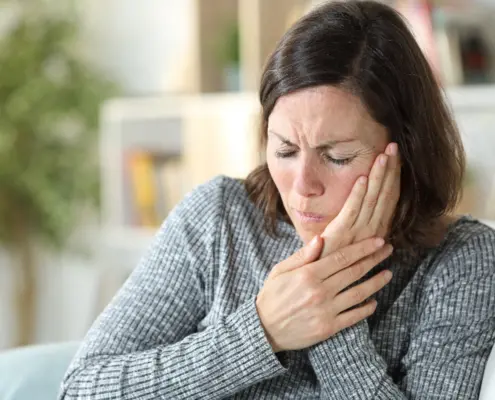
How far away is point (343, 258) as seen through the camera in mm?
1176

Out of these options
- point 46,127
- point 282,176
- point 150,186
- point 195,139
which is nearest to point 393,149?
point 282,176

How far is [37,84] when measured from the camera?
3256 mm

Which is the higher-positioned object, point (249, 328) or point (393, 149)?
point (393, 149)

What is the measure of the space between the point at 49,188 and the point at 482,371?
2.44 m

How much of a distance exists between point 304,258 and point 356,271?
0.26 ft

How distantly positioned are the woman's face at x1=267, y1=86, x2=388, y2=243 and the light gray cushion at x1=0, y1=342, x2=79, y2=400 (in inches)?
19.4

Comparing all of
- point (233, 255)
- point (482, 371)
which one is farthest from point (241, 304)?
point (482, 371)

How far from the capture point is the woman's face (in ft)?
3.73

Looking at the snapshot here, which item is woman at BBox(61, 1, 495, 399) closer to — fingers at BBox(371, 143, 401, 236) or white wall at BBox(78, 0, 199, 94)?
fingers at BBox(371, 143, 401, 236)

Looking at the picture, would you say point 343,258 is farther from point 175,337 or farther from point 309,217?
point 175,337

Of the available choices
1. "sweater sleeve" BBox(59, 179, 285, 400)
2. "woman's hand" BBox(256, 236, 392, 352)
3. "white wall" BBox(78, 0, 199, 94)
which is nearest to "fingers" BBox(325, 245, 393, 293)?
"woman's hand" BBox(256, 236, 392, 352)

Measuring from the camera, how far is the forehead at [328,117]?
3.72ft

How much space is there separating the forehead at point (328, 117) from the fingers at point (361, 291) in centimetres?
20

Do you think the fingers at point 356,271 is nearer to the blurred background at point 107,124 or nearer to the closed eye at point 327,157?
the closed eye at point 327,157
